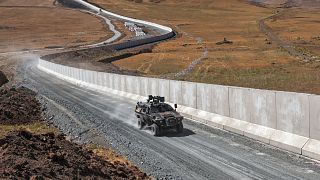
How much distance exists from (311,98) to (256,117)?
3804mm

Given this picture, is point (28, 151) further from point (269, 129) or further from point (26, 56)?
point (26, 56)

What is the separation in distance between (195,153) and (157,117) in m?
4.32

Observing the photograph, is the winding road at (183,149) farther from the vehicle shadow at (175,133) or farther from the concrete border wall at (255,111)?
the concrete border wall at (255,111)

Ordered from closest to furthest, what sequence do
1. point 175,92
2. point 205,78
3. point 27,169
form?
point 27,169, point 175,92, point 205,78

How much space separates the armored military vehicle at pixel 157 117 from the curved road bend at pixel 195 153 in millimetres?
424

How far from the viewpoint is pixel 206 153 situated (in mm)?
17938

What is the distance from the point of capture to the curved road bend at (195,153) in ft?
49.8

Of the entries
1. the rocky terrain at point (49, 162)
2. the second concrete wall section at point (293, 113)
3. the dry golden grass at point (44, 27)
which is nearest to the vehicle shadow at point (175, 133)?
the second concrete wall section at point (293, 113)

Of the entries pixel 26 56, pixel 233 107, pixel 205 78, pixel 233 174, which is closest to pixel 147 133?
pixel 233 107

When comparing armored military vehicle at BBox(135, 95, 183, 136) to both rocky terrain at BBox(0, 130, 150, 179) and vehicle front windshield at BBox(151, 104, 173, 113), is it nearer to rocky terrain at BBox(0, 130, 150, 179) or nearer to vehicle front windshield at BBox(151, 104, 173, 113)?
vehicle front windshield at BBox(151, 104, 173, 113)

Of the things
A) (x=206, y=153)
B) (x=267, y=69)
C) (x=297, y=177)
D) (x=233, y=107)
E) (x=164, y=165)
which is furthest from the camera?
(x=267, y=69)

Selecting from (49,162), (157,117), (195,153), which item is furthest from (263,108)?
(49,162)

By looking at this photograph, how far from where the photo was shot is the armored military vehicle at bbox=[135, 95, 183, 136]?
21739 mm

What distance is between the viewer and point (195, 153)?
59.3 feet
